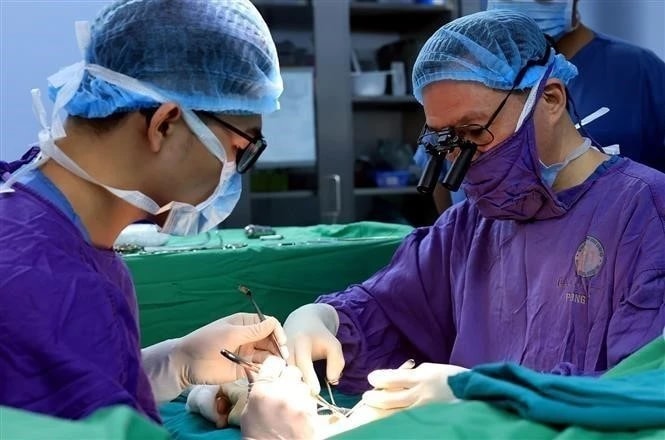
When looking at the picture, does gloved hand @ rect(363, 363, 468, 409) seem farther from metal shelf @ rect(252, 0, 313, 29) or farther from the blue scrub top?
metal shelf @ rect(252, 0, 313, 29)

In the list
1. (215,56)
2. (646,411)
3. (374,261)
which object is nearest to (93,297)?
(215,56)

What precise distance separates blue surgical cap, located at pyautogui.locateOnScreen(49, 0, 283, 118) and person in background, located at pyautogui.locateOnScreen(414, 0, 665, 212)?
1376 mm

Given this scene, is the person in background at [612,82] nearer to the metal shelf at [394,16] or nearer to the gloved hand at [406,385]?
the gloved hand at [406,385]

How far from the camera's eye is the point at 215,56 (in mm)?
1298

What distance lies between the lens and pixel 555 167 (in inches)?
68.1

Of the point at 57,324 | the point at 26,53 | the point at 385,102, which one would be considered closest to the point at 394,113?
the point at 385,102

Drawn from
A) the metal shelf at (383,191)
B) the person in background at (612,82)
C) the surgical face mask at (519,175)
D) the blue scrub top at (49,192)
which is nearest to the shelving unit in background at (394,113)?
the metal shelf at (383,191)

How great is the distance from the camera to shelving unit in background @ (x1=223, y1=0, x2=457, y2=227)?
4500 millimetres

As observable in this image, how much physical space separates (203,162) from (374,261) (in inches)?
49.5

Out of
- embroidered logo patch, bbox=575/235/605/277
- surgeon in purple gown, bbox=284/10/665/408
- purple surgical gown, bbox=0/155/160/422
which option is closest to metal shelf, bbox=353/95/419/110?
surgeon in purple gown, bbox=284/10/665/408

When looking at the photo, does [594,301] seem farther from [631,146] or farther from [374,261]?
[631,146]

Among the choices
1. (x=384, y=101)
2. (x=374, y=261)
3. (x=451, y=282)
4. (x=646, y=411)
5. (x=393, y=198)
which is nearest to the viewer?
(x=646, y=411)

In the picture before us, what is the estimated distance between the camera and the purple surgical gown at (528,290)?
153 cm

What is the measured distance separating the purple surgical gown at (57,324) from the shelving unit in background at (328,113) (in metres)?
3.13
